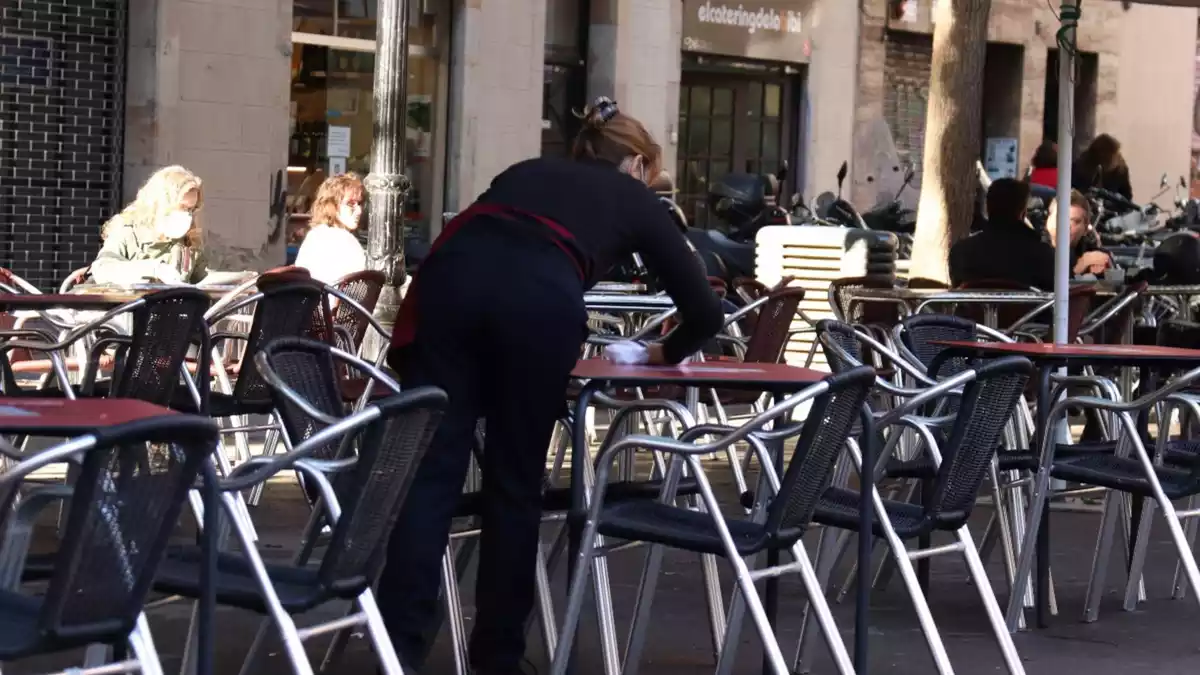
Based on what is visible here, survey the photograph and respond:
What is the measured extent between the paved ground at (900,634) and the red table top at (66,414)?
1537 mm

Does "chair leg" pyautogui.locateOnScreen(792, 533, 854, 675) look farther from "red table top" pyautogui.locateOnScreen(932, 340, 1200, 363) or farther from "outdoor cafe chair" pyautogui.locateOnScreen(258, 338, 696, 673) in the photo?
"red table top" pyautogui.locateOnScreen(932, 340, 1200, 363)

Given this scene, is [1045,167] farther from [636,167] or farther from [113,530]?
[113,530]

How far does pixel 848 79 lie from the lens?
23.6 meters

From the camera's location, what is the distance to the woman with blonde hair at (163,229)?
1002 cm

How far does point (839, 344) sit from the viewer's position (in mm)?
7008

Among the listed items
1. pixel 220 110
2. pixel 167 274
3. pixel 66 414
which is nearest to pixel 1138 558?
pixel 66 414

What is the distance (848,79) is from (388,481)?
1990 cm

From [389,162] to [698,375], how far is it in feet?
21.8

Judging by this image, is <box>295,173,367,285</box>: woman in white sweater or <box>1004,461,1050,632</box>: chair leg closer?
<box>1004,461,1050,632</box>: chair leg

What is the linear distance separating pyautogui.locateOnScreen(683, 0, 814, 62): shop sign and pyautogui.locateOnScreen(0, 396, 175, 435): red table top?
17.4 m

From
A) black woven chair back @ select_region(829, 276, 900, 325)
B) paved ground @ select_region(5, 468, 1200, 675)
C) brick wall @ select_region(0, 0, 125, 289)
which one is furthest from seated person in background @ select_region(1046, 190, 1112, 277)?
brick wall @ select_region(0, 0, 125, 289)

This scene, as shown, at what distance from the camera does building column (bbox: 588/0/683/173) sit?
20047 millimetres

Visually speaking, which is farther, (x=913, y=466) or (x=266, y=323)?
(x=266, y=323)

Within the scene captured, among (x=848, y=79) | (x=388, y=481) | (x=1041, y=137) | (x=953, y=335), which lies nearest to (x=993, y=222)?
(x=953, y=335)
